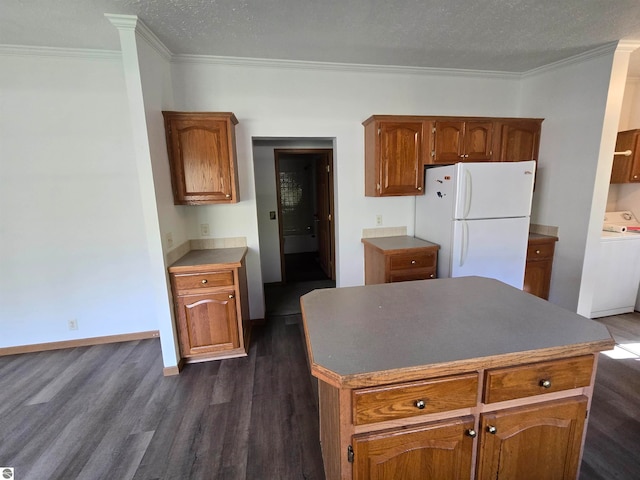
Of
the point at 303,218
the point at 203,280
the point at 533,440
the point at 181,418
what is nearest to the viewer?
the point at 533,440

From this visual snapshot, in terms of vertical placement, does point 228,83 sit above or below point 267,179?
above

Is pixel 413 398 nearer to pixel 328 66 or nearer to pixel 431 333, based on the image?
pixel 431 333

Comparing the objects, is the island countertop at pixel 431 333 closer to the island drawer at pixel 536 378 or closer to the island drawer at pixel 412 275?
the island drawer at pixel 536 378

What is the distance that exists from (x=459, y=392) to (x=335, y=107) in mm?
2789

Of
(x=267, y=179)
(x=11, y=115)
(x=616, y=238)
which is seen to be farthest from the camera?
(x=267, y=179)

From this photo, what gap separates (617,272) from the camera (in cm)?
303

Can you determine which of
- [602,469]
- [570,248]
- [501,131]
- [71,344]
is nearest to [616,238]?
[570,248]

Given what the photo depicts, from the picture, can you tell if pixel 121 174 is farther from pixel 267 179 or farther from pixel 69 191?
pixel 267 179

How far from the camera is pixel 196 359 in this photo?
2498 millimetres

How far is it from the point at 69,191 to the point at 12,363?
64.0 inches

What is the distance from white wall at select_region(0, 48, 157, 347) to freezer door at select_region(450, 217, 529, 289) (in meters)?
3.01

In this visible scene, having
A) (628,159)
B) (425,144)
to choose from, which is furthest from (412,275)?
(628,159)

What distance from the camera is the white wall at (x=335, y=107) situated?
275cm

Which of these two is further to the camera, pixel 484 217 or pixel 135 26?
pixel 484 217
